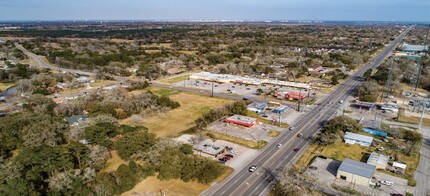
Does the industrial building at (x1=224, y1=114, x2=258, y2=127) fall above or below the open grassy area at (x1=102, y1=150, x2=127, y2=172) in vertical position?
above

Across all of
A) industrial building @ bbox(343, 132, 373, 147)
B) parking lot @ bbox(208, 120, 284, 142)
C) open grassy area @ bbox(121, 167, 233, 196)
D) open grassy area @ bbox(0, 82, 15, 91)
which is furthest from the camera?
open grassy area @ bbox(0, 82, 15, 91)

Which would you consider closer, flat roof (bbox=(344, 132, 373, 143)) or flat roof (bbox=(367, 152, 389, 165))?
flat roof (bbox=(367, 152, 389, 165))

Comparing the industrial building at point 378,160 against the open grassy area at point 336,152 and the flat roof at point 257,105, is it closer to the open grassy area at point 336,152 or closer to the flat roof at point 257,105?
the open grassy area at point 336,152

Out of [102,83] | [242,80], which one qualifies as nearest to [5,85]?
[102,83]

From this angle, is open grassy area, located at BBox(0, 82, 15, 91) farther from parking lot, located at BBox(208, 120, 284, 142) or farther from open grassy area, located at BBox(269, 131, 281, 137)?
open grassy area, located at BBox(269, 131, 281, 137)

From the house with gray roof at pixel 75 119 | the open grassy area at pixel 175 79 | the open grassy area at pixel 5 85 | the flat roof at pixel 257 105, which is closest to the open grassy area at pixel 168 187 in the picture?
the house with gray roof at pixel 75 119

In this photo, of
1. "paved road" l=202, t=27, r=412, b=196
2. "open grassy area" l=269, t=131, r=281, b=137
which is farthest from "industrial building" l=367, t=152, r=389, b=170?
"open grassy area" l=269, t=131, r=281, b=137

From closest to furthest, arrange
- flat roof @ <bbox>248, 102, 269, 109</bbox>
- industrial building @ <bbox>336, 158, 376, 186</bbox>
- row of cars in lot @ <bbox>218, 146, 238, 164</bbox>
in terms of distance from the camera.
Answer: industrial building @ <bbox>336, 158, 376, 186</bbox>
row of cars in lot @ <bbox>218, 146, 238, 164</bbox>
flat roof @ <bbox>248, 102, 269, 109</bbox>

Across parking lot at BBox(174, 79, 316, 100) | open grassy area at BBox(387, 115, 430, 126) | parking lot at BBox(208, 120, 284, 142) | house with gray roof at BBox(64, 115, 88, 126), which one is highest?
parking lot at BBox(174, 79, 316, 100)
